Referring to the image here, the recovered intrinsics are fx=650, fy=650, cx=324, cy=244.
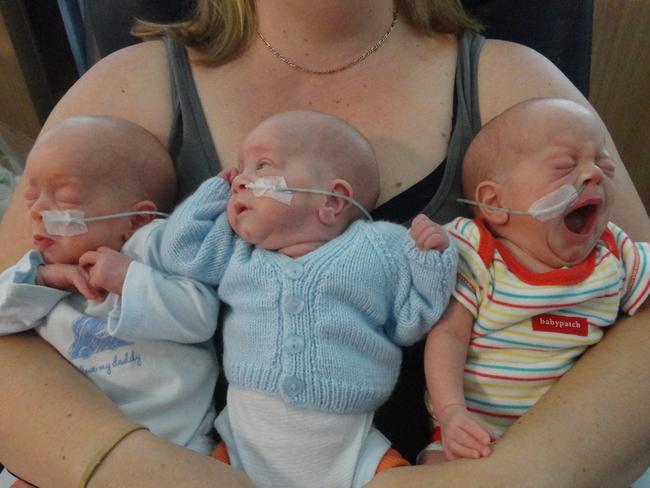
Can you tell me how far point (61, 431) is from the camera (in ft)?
2.93

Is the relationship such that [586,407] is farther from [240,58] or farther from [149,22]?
[149,22]

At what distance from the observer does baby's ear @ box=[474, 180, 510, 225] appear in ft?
3.41

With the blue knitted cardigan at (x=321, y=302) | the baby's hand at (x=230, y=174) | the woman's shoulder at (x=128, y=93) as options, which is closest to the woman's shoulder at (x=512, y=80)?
the blue knitted cardigan at (x=321, y=302)

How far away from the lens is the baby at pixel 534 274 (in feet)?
3.23

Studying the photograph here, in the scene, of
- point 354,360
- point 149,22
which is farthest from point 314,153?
point 149,22

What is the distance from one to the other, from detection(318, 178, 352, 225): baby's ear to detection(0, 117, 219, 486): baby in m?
0.22

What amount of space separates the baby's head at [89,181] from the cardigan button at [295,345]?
0.35 metres

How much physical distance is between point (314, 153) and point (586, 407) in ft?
1.78

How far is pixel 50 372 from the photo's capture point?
37.9 inches

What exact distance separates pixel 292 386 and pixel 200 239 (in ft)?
0.91

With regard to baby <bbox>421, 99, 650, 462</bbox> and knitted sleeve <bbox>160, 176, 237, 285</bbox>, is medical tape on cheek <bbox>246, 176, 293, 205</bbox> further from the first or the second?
baby <bbox>421, 99, 650, 462</bbox>

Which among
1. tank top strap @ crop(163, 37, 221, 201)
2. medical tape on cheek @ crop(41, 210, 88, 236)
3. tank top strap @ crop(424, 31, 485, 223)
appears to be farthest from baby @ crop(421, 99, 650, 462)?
medical tape on cheek @ crop(41, 210, 88, 236)

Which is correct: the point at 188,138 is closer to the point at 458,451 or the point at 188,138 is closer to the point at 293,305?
the point at 293,305

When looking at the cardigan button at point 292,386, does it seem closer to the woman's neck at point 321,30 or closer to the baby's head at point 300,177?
the baby's head at point 300,177
